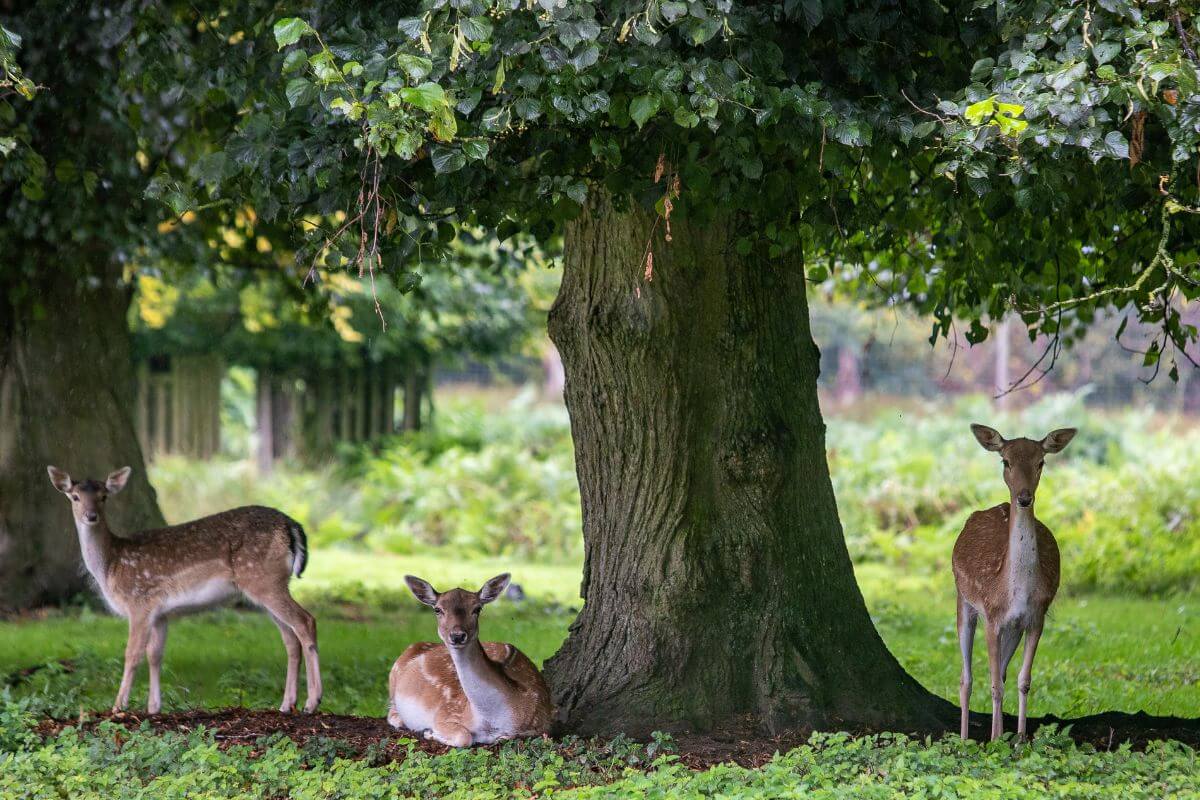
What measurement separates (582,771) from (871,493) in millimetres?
9590

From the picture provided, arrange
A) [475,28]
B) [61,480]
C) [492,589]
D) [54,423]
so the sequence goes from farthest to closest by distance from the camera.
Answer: [54,423]
[61,480]
[492,589]
[475,28]

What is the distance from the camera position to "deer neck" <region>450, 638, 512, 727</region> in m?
6.20

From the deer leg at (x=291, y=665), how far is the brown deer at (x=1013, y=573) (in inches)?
133

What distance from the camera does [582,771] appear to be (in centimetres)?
568

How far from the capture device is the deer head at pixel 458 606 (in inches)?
240

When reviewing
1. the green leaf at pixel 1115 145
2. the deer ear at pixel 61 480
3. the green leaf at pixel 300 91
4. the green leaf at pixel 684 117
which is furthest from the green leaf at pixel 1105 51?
the deer ear at pixel 61 480

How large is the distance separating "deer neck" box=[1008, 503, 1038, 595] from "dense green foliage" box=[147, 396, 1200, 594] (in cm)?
645

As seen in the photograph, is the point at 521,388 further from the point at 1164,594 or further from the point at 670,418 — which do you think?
the point at 670,418

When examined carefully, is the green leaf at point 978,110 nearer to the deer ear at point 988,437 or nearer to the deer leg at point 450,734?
the deer ear at point 988,437

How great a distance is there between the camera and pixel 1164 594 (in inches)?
476

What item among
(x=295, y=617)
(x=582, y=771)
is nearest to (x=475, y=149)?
(x=582, y=771)

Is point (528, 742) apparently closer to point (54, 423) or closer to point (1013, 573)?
point (1013, 573)

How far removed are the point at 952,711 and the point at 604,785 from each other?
210 cm

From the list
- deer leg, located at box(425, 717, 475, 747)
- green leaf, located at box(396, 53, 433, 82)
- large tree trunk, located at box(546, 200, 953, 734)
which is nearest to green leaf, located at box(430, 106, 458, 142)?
green leaf, located at box(396, 53, 433, 82)
